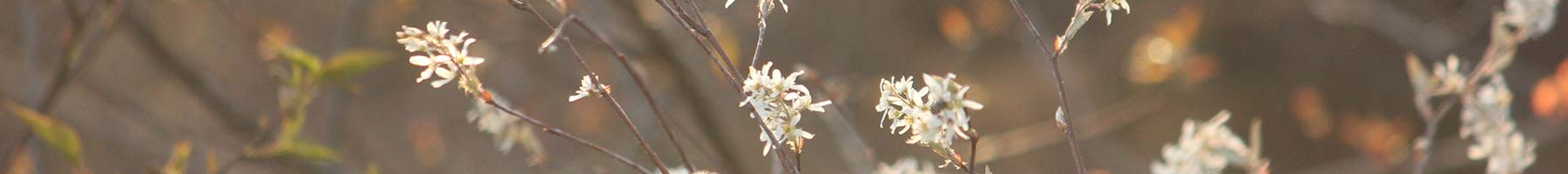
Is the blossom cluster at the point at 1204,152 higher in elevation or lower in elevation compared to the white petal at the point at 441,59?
higher

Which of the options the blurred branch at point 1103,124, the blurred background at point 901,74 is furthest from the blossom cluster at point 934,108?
the blurred branch at point 1103,124

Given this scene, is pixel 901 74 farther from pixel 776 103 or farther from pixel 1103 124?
pixel 776 103

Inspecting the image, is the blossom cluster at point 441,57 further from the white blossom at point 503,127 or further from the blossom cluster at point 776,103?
the white blossom at point 503,127

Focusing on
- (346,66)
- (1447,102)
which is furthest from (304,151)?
(1447,102)

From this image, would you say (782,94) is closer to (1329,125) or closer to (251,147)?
(251,147)

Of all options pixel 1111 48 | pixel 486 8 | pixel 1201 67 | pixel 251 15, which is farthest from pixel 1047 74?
pixel 251 15

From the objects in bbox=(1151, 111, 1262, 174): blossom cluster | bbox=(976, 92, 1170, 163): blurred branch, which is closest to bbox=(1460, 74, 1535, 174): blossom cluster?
bbox=(1151, 111, 1262, 174): blossom cluster
